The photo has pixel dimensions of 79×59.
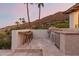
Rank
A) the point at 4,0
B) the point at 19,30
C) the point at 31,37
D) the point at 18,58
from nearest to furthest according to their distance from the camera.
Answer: the point at 4,0 → the point at 18,58 → the point at 19,30 → the point at 31,37

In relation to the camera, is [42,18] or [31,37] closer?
[42,18]

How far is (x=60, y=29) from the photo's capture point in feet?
20.1

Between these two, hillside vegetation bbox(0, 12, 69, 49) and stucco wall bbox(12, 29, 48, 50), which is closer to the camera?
hillside vegetation bbox(0, 12, 69, 49)

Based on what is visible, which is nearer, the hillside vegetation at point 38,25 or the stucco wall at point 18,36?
the hillside vegetation at point 38,25

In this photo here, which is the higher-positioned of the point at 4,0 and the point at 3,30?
the point at 4,0

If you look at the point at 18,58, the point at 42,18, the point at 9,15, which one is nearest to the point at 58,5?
the point at 42,18

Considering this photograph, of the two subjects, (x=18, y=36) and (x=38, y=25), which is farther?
(x=18, y=36)

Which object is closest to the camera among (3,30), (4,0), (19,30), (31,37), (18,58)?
(4,0)

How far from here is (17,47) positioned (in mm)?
6414

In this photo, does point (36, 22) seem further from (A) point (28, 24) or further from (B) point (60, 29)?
(B) point (60, 29)

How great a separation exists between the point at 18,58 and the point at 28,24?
1.71 m

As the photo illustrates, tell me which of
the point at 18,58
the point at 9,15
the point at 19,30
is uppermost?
the point at 9,15

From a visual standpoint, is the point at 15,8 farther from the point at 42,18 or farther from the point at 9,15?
the point at 42,18

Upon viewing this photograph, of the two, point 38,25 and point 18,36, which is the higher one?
point 38,25
